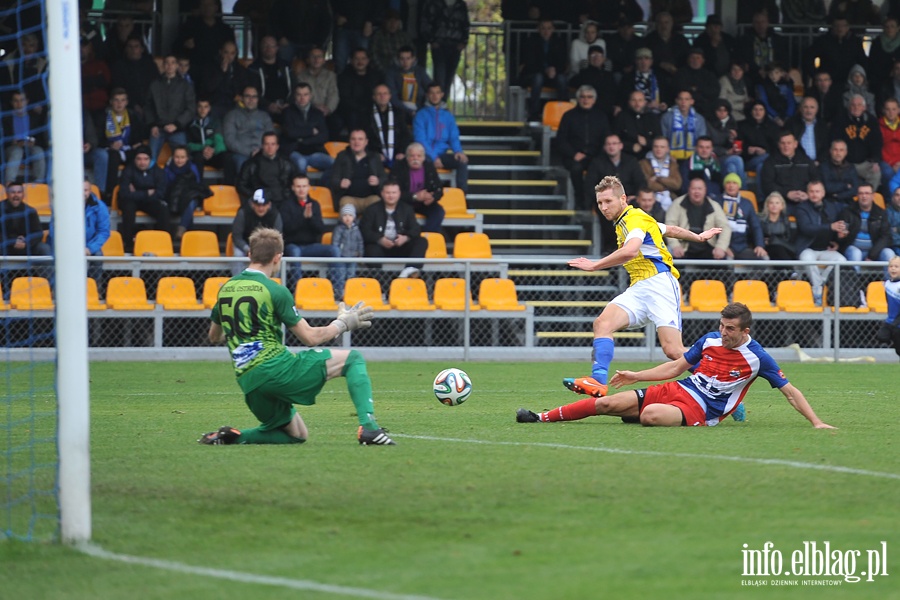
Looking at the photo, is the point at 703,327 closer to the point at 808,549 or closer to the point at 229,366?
the point at 229,366

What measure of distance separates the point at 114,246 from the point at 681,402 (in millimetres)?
10346

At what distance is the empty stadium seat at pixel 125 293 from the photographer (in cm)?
1611

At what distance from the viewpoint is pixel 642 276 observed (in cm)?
1100

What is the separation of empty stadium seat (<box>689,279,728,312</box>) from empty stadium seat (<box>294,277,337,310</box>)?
4902 millimetres

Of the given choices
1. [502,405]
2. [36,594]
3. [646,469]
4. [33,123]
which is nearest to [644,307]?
[502,405]

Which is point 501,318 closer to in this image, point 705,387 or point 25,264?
point 25,264

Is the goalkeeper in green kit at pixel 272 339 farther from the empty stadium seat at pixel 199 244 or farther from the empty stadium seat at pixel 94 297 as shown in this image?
the empty stadium seat at pixel 199 244

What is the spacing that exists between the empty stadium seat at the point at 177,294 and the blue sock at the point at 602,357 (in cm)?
732

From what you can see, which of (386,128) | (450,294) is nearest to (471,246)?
(450,294)

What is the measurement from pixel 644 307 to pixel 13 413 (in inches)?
214

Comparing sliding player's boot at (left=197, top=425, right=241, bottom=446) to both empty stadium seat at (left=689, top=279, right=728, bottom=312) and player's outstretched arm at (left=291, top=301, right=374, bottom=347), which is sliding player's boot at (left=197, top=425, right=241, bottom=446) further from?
empty stadium seat at (left=689, top=279, right=728, bottom=312)

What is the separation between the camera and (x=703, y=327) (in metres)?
17.3

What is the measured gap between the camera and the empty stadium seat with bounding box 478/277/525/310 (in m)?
17.1

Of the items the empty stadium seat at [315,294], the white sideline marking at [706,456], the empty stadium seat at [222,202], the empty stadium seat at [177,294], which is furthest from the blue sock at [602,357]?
the empty stadium seat at [222,202]
